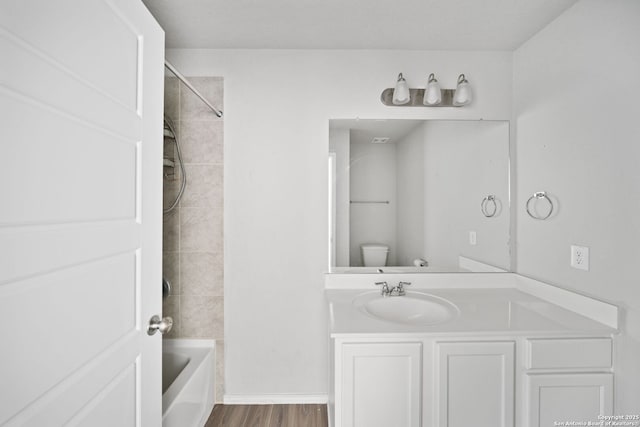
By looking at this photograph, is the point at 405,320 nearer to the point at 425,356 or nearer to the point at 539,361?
the point at 425,356

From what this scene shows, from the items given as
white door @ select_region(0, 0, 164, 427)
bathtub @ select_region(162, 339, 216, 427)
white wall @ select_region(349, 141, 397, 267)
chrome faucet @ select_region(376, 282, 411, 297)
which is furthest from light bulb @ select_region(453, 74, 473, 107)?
bathtub @ select_region(162, 339, 216, 427)

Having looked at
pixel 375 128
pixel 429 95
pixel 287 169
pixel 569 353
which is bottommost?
pixel 569 353

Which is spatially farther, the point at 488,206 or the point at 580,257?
the point at 488,206

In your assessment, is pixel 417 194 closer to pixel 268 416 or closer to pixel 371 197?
pixel 371 197

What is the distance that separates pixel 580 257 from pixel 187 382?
2.07 metres

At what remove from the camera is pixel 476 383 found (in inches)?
53.5

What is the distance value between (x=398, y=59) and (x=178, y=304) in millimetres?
2113

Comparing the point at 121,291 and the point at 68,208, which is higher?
the point at 68,208

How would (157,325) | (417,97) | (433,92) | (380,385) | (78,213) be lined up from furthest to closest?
(417,97)
(433,92)
(380,385)
(157,325)
(78,213)

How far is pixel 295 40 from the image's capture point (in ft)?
6.37

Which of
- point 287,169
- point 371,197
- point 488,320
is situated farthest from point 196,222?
point 488,320

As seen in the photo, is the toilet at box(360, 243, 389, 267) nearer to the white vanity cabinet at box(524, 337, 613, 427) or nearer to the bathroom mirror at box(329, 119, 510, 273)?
the bathroom mirror at box(329, 119, 510, 273)

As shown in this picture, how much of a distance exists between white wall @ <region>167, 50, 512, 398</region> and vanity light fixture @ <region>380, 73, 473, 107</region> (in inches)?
1.8

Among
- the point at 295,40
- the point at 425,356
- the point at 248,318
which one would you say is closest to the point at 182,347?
the point at 248,318
